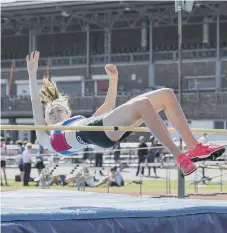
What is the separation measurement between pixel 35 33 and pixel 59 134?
96.8ft

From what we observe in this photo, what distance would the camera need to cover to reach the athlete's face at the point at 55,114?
5.33 m

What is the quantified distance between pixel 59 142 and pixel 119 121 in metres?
0.66

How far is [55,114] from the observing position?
534cm

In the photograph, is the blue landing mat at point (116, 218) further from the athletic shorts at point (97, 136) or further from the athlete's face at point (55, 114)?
the athlete's face at point (55, 114)

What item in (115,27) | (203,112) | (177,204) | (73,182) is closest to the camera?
(177,204)

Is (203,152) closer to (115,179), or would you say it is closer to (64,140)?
(64,140)

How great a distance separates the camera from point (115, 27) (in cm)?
3319

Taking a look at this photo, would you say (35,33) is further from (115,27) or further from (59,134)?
(59,134)

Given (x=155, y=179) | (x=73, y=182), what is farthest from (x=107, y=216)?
(x=155, y=179)

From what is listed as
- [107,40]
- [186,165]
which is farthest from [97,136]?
[107,40]

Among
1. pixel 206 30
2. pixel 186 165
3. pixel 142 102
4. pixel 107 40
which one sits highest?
pixel 206 30

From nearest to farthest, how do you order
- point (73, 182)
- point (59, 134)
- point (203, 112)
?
1. point (59, 134)
2. point (73, 182)
3. point (203, 112)

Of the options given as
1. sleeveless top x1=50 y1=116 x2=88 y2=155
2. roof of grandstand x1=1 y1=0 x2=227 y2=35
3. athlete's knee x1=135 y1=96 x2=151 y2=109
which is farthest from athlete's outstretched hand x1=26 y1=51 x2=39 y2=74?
roof of grandstand x1=1 y1=0 x2=227 y2=35

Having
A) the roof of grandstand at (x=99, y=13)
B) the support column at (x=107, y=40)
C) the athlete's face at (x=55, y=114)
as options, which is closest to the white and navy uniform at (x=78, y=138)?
the athlete's face at (x=55, y=114)
